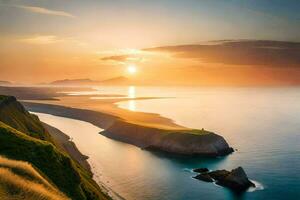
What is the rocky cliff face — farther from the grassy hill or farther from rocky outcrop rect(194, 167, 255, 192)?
rocky outcrop rect(194, 167, 255, 192)

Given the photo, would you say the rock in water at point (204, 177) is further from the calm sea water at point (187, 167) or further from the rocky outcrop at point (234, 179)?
the calm sea water at point (187, 167)

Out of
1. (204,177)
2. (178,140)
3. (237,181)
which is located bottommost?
(204,177)

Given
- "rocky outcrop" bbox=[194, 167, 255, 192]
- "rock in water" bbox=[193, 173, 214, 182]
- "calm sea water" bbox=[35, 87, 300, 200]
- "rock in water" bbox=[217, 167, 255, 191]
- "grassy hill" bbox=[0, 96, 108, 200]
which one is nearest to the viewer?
"grassy hill" bbox=[0, 96, 108, 200]

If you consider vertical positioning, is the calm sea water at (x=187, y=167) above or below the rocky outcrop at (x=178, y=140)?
below

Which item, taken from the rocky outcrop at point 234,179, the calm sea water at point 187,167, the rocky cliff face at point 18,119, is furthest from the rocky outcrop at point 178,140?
the rocky cliff face at point 18,119

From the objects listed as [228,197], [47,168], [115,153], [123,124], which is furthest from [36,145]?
[123,124]

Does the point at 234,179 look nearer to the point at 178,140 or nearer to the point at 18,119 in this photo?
the point at 178,140

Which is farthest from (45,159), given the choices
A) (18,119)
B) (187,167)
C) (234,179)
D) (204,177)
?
(187,167)

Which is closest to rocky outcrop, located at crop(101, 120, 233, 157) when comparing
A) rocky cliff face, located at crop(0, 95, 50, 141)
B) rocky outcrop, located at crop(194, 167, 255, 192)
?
rocky outcrop, located at crop(194, 167, 255, 192)
